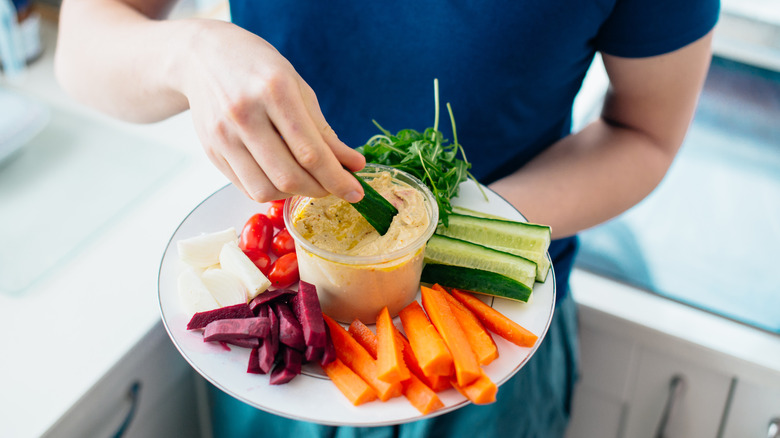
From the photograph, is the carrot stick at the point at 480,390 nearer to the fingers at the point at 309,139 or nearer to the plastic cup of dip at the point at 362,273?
the plastic cup of dip at the point at 362,273

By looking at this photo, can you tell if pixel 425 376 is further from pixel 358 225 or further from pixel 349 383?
pixel 358 225

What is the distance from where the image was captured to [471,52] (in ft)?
3.44

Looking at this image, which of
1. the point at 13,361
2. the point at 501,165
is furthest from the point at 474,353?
the point at 13,361

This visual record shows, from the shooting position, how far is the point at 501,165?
3.98 feet

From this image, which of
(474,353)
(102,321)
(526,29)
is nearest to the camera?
(474,353)

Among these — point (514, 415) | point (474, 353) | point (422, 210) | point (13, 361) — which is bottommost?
point (514, 415)

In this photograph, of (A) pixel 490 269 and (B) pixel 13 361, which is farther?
(B) pixel 13 361

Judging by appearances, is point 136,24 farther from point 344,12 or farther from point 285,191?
point 285,191

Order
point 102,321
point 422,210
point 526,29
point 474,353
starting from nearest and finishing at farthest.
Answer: point 474,353
point 422,210
point 526,29
point 102,321

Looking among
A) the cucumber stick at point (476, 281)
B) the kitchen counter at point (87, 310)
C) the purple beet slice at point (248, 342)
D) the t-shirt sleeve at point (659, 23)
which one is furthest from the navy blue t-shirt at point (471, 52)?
the purple beet slice at point (248, 342)

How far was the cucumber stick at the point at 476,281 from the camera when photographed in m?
0.86

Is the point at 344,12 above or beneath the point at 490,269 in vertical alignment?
above

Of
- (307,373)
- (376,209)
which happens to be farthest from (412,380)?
(376,209)

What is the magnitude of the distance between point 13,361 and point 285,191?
2.26 feet
